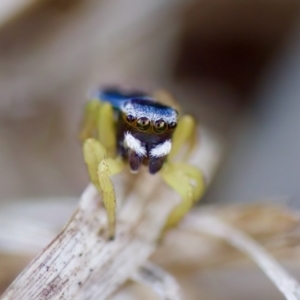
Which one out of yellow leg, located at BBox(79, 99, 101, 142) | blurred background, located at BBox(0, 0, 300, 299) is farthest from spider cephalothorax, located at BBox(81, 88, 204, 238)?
blurred background, located at BBox(0, 0, 300, 299)

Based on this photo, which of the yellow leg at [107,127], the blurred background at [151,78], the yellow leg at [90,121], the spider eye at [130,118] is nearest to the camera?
the spider eye at [130,118]

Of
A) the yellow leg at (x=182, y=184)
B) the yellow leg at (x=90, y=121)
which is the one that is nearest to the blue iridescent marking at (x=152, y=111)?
the yellow leg at (x=182, y=184)

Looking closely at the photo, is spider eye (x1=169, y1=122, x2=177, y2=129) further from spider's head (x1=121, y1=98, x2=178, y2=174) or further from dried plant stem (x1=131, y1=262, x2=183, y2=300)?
dried plant stem (x1=131, y1=262, x2=183, y2=300)

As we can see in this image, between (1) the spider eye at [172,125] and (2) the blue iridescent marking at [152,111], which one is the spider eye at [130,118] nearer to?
(2) the blue iridescent marking at [152,111]

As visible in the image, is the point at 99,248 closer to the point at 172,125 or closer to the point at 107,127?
the point at 172,125

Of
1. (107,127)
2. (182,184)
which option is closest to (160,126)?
(182,184)

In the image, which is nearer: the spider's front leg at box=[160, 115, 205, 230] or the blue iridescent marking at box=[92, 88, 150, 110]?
the spider's front leg at box=[160, 115, 205, 230]

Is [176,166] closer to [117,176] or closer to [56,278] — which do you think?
[117,176]
